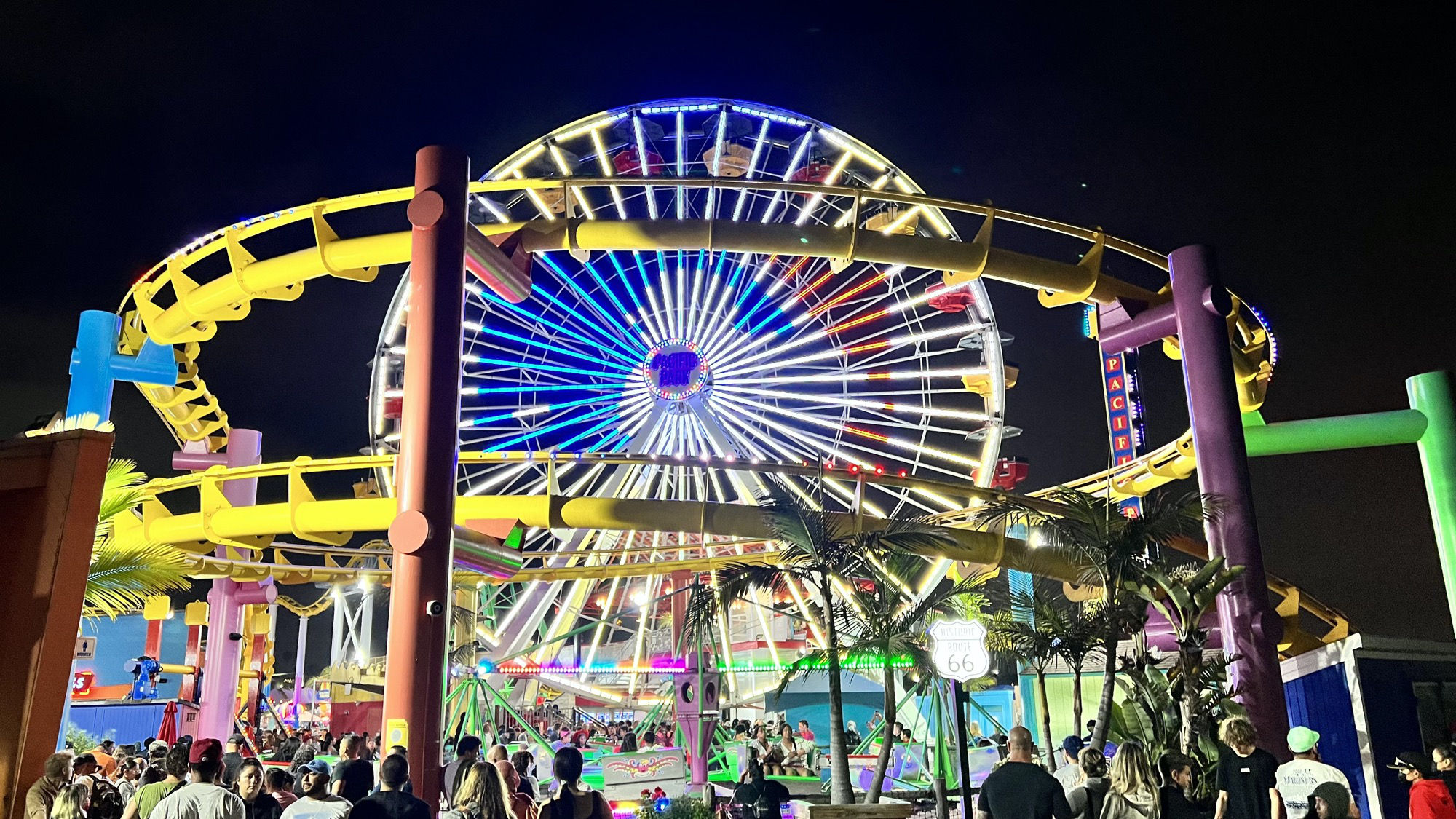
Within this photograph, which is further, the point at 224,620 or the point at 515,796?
the point at 224,620

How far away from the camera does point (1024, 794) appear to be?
5660 millimetres

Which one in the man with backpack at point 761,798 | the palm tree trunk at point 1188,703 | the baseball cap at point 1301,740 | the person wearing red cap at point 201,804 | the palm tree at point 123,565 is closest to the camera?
the person wearing red cap at point 201,804

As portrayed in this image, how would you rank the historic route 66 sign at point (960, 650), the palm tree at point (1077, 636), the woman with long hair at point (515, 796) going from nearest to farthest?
the woman with long hair at point (515, 796)
the historic route 66 sign at point (960, 650)
the palm tree at point (1077, 636)

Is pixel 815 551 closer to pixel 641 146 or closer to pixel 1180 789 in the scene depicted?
pixel 1180 789

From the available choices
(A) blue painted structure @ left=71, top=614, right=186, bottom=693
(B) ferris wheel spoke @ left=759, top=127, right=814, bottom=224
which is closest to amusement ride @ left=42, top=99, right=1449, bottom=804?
(B) ferris wheel spoke @ left=759, top=127, right=814, bottom=224

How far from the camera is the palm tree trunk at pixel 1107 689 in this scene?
33.9 ft

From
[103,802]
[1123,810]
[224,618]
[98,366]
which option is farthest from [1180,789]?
[224,618]

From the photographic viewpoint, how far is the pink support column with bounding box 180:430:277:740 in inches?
787

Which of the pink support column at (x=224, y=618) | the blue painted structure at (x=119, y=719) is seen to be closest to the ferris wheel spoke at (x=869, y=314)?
the pink support column at (x=224, y=618)

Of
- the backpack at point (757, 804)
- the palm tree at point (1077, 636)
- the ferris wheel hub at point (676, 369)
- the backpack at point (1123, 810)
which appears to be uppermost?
the ferris wheel hub at point (676, 369)

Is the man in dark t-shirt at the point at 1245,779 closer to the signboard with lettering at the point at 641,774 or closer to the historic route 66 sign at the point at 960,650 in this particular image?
the historic route 66 sign at the point at 960,650

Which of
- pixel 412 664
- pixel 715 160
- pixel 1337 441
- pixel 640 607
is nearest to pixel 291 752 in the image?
pixel 640 607

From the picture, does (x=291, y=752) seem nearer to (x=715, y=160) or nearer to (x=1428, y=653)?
(x=715, y=160)

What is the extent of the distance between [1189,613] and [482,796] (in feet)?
24.6
